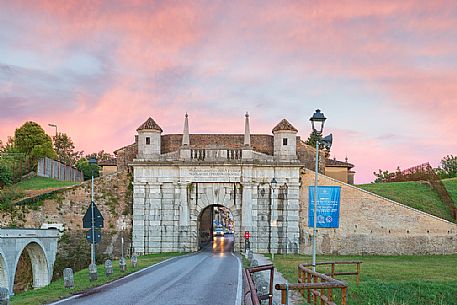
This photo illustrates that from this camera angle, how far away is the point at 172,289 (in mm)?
19578

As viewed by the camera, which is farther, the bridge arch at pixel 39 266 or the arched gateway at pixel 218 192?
the arched gateway at pixel 218 192

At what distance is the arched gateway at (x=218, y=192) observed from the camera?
141 feet

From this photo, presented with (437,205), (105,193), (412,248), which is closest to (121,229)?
(105,193)

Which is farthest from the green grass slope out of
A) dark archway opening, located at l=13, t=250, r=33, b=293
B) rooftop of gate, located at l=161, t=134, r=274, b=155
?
dark archway opening, located at l=13, t=250, r=33, b=293

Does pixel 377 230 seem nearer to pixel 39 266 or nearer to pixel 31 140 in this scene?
pixel 39 266

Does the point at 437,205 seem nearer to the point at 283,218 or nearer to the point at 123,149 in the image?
the point at 283,218

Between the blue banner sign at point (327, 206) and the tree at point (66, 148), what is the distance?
7933cm

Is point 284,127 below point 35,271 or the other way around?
the other way around

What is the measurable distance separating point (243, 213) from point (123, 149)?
11873 mm

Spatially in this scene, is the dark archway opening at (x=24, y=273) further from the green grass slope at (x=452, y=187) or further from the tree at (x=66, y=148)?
the tree at (x=66, y=148)

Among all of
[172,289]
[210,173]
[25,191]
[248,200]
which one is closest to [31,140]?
[25,191]

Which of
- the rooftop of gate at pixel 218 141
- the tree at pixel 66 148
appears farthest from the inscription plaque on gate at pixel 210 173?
the tree at pixel 66 148

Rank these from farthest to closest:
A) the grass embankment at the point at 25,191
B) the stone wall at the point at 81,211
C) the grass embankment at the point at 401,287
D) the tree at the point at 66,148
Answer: the tree at the point at 66,148
the grass embankment at the point at 25,191
the stone wall at the point at 81,211
the grass embankment at the point at 401,287

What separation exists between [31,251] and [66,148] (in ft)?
271
